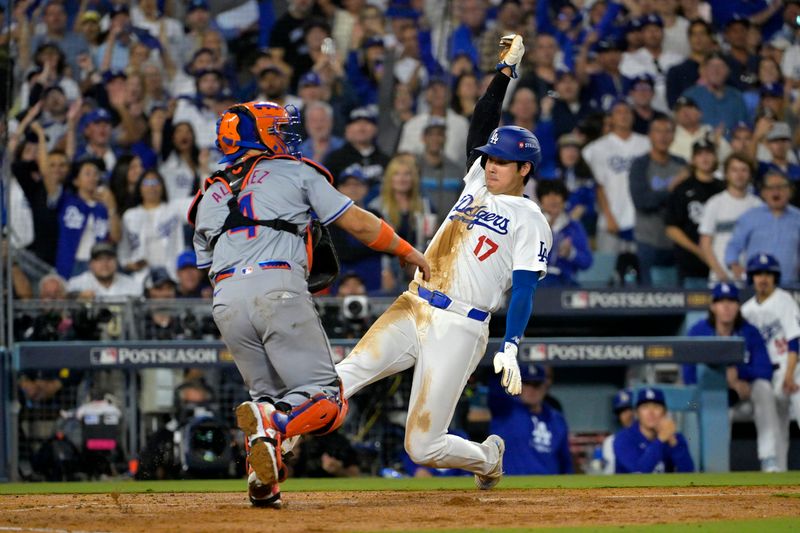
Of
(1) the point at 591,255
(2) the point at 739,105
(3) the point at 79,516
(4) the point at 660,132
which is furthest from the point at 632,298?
(3) the point at 79,516

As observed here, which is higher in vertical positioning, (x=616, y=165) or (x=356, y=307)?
(x=616, y=165)

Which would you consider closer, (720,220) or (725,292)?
(725,292)

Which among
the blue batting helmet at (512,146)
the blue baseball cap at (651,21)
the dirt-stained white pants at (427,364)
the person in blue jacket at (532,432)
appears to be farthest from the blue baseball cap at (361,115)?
the dirt-stained white pants at (427,364)

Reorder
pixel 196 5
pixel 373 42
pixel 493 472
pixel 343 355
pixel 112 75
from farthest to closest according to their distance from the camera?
pixel 196 5
pixel 373 42
pixel 112 75
pixel 343 355
pixel 493 472

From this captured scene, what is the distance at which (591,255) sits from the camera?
34.9 ft

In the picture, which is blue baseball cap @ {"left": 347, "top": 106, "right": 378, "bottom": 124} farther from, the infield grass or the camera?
the infield grass

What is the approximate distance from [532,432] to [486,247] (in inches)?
112

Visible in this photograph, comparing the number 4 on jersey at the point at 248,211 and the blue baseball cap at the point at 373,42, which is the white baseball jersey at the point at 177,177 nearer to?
the blue baseball cap at the point at 373,42

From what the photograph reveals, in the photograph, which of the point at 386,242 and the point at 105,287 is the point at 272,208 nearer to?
the point at 386,242

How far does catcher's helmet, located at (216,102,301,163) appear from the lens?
213 inches

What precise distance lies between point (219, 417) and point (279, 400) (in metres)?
3.95

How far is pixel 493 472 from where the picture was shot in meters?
6.41

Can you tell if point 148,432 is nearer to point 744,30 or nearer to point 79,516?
point 79,516

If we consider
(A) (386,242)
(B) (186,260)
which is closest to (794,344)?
(B) (186,260)
